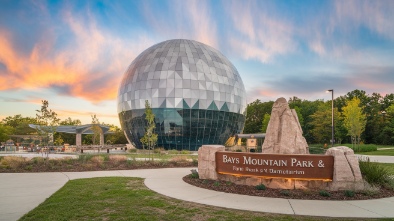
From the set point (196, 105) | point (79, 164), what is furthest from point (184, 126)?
point (79, 164)

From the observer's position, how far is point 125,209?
Answer: 7543mm

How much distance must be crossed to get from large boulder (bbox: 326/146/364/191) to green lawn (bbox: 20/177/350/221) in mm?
3761

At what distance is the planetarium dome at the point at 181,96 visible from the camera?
3506 cm

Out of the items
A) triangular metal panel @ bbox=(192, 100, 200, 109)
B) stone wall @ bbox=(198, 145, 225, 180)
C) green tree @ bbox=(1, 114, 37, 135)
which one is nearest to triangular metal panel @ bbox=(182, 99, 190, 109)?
triangular metal panel @ bbox=(192, 100, 200, 109)

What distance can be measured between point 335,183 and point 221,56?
111 ft

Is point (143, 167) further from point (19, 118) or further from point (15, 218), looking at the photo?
point (19, 118)

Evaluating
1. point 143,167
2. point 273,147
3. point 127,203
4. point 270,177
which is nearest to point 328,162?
point 270,177

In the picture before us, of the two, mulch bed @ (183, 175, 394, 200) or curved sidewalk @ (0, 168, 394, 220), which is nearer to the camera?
curved sidewalk @ (0, 168, 394, 220)

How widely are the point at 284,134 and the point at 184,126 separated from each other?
23.1 meters

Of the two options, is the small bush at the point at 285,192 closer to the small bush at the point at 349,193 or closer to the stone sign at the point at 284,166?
the stone sign at the point at 284,166

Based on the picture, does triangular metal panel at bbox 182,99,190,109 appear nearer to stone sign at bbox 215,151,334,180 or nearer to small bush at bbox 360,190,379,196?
stone sign at bbox 215,151,334,180

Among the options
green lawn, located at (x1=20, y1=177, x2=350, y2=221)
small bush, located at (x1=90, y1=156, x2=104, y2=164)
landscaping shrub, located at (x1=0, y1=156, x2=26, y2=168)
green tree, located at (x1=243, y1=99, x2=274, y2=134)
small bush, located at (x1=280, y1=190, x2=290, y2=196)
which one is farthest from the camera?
green tree, located at (x1=243, y1=99, x2=274, y2=134)

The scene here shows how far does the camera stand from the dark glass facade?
3497cm

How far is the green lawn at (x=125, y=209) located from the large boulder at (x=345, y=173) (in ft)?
12.3
